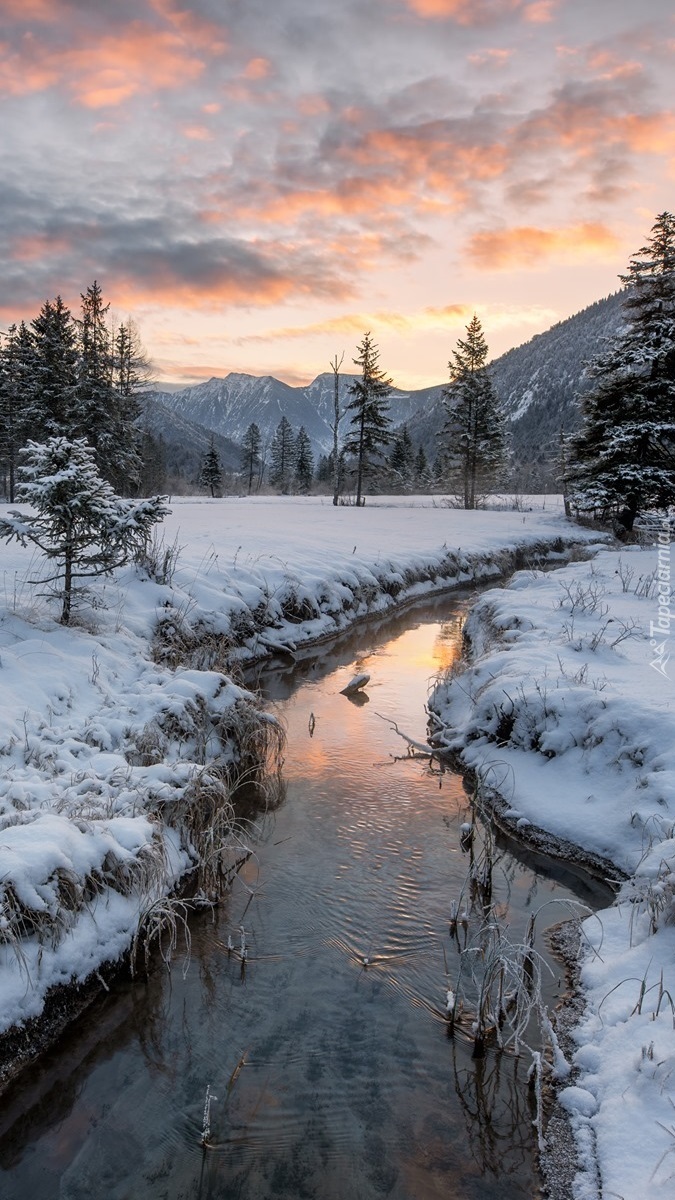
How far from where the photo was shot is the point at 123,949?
4414 millimetres

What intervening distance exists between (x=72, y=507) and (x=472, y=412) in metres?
40.1

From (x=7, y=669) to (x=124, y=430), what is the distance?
31.5 meters

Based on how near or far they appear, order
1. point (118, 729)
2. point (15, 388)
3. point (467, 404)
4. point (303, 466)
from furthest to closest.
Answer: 1. point (303, 466)
2. point (467, 404)
3. point (15, 388)
4. point (118, 729)

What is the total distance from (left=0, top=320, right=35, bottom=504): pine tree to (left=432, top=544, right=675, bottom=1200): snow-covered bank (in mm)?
34504

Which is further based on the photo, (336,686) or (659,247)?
(659,247)

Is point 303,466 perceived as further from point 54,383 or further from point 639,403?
point 639,403

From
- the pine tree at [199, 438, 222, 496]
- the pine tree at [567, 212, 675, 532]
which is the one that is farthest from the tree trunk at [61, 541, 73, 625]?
the pine tree at [199, 438, 222, 496]

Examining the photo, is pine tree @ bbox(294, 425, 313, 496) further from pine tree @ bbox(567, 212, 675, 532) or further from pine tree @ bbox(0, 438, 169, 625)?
pine tree @ bbox(0, 438, 169, 625)

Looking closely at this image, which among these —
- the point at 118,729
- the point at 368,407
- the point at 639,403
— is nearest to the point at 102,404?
the point at 368,407

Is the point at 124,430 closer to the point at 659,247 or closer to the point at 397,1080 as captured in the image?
the point at 659,247

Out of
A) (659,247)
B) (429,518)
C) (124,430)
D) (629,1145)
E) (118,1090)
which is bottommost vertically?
(118,1090)

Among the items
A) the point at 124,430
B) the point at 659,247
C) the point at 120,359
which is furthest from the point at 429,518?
the point at 120,359

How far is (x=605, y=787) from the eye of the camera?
6.07 meters

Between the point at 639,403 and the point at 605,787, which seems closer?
the point at 605,787
